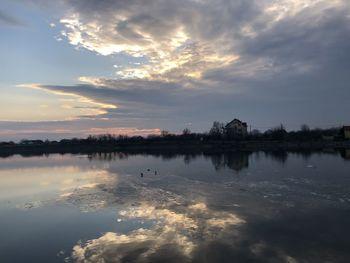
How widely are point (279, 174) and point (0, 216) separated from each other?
80.2 feet

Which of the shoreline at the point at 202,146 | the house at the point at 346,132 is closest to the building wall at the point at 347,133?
the house at the point at 346,132

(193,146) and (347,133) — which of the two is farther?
(193,146)

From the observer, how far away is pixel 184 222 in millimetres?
18266

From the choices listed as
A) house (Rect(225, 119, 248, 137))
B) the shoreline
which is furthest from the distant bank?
house (Rect(225, 119, 248, 137))

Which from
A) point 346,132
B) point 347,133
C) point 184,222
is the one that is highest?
point 346,132

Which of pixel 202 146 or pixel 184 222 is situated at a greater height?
pixel 202 146

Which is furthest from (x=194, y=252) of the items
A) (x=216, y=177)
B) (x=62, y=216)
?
(x=216, y=177)

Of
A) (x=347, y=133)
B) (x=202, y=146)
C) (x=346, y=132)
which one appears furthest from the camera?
(x=202, y=146)

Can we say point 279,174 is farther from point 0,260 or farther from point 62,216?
point 0,260

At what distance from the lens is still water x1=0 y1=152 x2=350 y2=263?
1345 centimetres

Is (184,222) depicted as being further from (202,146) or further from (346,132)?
(346,132)

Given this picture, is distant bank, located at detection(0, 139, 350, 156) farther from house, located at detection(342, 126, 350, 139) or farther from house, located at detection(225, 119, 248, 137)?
house, located at detection(225, 119, 248, 137)

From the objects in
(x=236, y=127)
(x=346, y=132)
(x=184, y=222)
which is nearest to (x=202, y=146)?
(x=236, y=127)

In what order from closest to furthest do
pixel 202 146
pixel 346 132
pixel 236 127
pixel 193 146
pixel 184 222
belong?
pixel 184 222 < pixel 346 132 < pixel 202 146 < pixel 193 146 < pixel 236 127
